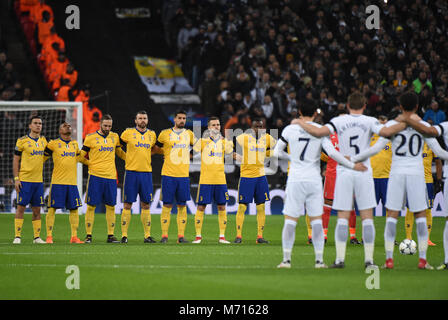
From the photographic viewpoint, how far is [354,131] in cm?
904

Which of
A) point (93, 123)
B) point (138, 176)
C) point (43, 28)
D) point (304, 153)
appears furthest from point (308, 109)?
point (43, 28)

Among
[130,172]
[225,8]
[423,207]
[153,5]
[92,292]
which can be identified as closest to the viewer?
[92,292]

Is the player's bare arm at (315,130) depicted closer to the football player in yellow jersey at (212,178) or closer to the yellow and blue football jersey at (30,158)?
the football player in yellow jersey at (212,178)

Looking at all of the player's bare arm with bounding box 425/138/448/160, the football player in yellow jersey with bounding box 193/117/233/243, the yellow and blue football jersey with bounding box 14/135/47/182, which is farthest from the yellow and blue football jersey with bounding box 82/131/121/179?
the player's bare arm with bounding box 425/138/448/160

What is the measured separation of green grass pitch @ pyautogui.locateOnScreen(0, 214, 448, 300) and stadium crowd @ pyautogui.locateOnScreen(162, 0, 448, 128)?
9.08 meters

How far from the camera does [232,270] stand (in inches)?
360

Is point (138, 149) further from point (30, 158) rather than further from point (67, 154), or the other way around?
point (30, 158)

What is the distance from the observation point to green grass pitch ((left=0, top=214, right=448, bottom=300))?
24.2ft

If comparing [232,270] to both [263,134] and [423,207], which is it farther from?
[263,134]

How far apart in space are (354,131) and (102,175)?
220 inches

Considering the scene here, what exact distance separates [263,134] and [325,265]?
4.83m

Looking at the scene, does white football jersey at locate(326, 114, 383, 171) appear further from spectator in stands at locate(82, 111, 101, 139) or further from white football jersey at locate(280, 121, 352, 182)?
spectator in stands at locate(82, 111, 101, 139)

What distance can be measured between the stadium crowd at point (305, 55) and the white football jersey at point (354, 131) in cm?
1150

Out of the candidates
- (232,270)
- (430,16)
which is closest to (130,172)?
(232,270)
